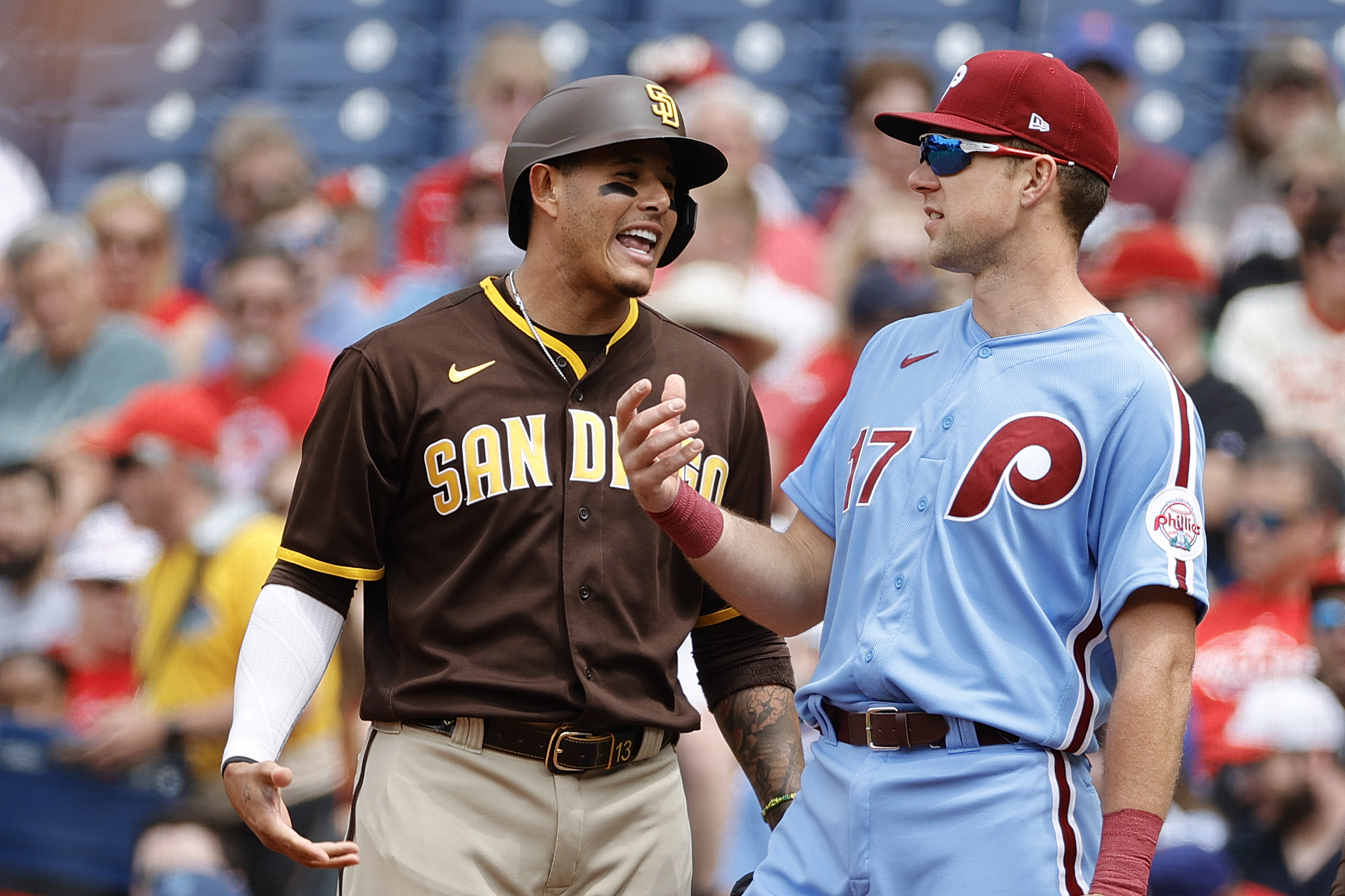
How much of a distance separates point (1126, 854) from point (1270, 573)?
115 inches

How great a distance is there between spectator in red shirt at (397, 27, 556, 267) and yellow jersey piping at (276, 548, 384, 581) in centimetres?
417

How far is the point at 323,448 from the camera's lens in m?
2.84

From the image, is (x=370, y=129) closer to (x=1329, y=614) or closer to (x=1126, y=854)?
(x=1329, y=614)

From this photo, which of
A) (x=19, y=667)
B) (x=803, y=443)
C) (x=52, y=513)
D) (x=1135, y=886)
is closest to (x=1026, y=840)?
(x=1135, y=886)

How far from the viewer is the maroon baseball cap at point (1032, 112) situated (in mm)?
2572

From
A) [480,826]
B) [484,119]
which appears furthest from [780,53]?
[480,826]

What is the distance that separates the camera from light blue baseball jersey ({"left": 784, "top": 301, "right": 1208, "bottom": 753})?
7.88 ft

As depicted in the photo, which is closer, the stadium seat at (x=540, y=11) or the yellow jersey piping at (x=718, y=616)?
the yellow jersey piping at (x=718, y=616)

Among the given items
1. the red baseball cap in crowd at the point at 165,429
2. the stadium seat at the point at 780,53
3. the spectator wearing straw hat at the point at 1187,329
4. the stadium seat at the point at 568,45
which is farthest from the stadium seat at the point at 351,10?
the spectator wearing straw hat at the point at 1187,329

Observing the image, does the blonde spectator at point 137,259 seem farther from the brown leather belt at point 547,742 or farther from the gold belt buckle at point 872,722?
the gold belt buckle at point 872,722

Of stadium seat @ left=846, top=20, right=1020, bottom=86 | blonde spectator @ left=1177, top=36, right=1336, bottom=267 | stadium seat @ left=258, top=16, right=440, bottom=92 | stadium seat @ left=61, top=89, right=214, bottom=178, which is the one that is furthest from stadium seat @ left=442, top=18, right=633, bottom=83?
blonde spectator @ left=1177, top=36, right=1336, bottom=267

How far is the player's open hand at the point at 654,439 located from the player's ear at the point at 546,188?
552mm

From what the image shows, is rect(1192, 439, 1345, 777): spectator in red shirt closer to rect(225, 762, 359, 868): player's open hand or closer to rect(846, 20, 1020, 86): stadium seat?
rect(225, 762, 359, 868): player's open hand

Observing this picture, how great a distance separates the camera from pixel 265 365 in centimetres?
620
